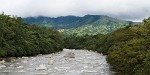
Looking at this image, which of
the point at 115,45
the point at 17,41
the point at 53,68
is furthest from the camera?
the point at 17,41

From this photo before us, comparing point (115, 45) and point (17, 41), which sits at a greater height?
point (115, 45)

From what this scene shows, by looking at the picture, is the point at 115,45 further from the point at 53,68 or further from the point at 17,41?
the point at 17,41

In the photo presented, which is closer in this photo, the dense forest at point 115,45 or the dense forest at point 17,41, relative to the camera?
the dense forest at point 115,45

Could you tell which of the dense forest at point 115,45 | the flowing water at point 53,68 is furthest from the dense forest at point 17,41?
the flowing water at point 53,68

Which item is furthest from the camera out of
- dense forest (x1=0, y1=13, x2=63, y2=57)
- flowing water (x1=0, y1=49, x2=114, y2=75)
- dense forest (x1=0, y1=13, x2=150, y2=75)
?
dense forest (x1=0, y1=13, x2=63, y2=57)

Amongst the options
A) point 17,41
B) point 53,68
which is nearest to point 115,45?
point 53,68

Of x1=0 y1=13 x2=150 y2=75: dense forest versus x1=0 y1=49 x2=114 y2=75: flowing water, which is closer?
x1=0 y1=13 x2=150 y2=75: dense forest

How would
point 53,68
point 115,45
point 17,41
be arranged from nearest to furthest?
point 53,68 < point 115,45 < point 17,41

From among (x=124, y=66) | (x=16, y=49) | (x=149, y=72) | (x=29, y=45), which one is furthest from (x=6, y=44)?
(x=149, y=72)

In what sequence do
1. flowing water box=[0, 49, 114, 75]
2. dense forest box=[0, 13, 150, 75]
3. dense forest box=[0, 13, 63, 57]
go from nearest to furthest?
dense forest box=[0, 13, 150, 75] < flowing water box=[0, 49, 114, 75] < dense forest box=[0, 13, 63, 57]

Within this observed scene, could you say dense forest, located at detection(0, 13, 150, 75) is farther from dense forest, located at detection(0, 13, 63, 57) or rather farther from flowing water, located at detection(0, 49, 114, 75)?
flowing water, located at detection(0, 49, 114, 75)

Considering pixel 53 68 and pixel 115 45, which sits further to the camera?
pixel 115 45

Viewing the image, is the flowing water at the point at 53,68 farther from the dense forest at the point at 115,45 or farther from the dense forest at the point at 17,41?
the dense forest at the point at 17,41

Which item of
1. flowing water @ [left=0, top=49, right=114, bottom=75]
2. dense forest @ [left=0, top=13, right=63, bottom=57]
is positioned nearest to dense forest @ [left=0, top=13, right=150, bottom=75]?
dense forest @ [left=0, top=13, right=63, bottom=57]
